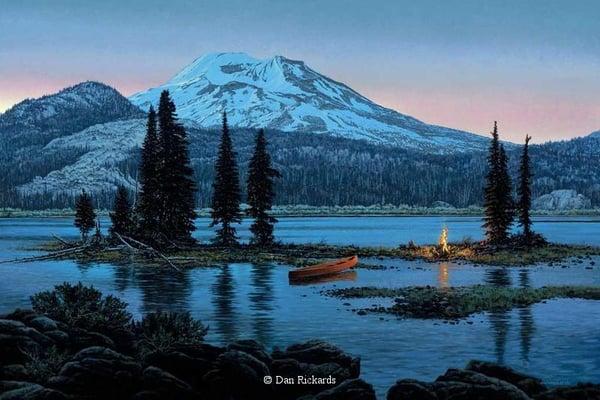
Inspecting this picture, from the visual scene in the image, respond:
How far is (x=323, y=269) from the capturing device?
51.0 m

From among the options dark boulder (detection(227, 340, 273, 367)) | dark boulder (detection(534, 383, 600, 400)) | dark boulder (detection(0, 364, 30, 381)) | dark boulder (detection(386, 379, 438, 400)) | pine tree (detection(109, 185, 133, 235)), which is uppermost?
pine tree (detection(109, 185, 133, 235))

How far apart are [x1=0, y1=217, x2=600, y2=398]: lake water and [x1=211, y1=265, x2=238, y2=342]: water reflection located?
0.04 metres

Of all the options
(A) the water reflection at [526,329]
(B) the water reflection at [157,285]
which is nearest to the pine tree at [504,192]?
(B) the water reflection at [157,285]

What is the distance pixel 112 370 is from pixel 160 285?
1158 inches

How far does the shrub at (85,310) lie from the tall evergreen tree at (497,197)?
57.9 m

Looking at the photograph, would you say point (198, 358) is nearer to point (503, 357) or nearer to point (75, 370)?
point (75, 370)

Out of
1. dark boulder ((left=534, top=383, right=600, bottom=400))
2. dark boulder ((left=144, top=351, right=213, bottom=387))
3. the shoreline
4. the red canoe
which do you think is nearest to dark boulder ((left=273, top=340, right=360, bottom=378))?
dark boulder ((left=144, top=351, right=213, bottom=387))

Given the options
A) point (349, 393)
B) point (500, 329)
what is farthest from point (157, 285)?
point (349, 393)

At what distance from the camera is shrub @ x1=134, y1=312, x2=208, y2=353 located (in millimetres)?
Answer: 20406

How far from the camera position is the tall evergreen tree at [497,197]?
7781 cm

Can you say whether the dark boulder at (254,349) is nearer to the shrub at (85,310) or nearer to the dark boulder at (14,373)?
the shrub at (85,310)

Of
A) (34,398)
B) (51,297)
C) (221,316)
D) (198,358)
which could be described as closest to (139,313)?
(221,316)

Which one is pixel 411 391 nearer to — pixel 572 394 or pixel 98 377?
pixel 572 394

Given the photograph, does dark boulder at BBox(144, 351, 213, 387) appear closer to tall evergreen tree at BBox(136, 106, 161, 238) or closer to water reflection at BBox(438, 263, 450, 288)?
water reflection at BBox(438, 263, 450, 288)
